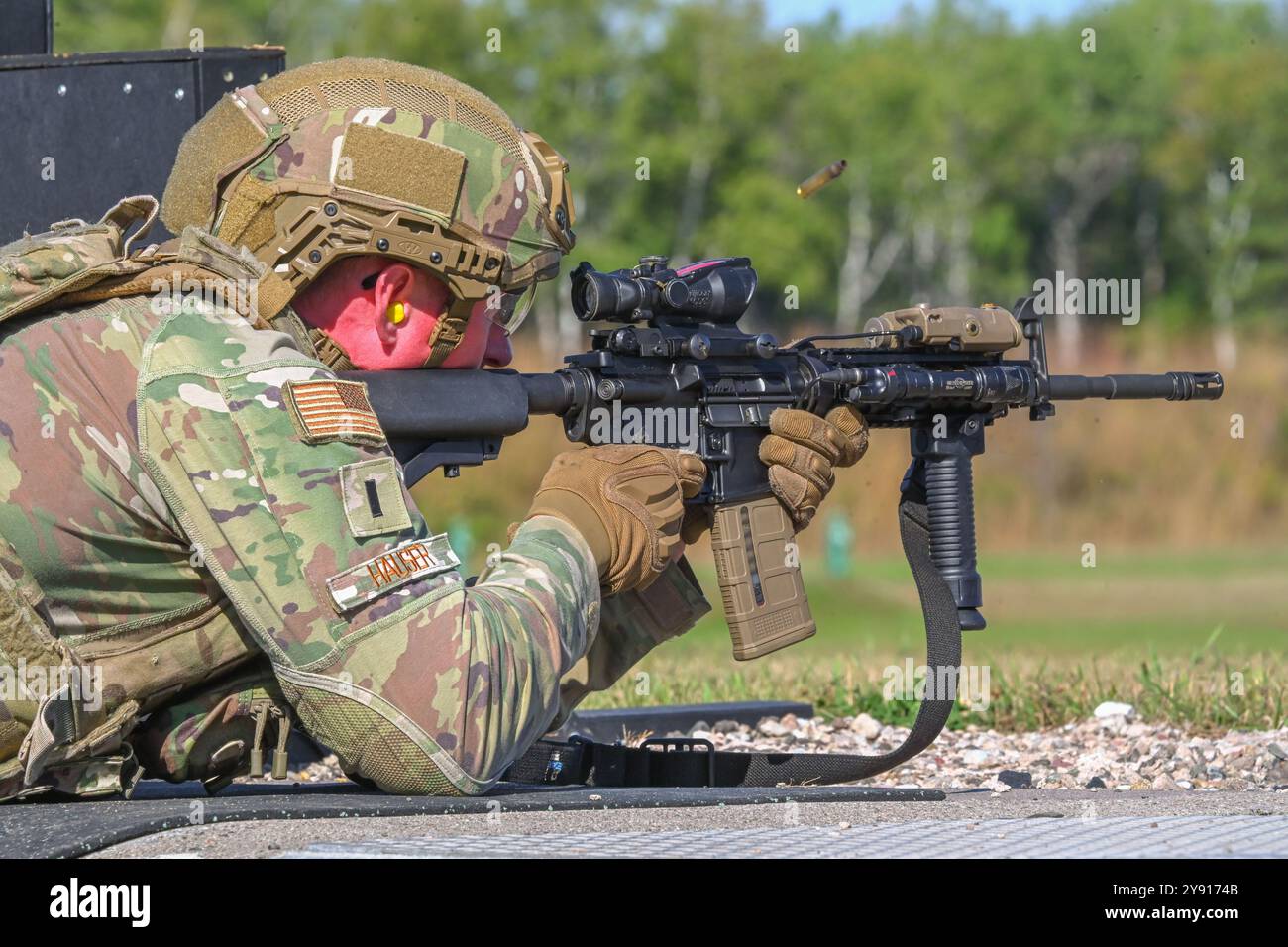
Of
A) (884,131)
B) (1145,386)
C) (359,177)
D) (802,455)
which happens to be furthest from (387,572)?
(884,131)

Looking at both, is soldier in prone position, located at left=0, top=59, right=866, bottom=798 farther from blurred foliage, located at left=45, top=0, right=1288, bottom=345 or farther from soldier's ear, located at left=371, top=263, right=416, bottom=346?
blurred foliage, located at left=45, top=0, right=1288, bottom=345

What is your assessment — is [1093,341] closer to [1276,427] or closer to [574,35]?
[574,35]

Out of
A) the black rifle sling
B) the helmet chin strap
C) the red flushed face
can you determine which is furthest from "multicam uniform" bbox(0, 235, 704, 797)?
the black rifle sling

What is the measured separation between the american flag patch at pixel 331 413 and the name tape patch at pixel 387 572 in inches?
8.5

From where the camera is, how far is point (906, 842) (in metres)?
3.33

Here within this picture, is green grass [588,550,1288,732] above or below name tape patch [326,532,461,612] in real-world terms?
below

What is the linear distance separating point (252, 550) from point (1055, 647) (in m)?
9.43

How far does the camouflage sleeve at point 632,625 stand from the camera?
4.66m

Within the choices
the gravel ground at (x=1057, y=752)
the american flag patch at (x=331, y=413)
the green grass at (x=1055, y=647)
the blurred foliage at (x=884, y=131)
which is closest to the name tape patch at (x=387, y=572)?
the american flag patch at (x=331, y=413)

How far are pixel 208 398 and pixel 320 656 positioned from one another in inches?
19.4

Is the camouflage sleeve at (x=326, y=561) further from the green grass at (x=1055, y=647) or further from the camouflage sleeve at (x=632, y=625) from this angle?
the green grass at (x=1055, y=647)

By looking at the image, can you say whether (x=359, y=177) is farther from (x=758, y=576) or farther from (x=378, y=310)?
(x=758, y=576)

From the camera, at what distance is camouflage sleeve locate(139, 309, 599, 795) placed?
345 cm

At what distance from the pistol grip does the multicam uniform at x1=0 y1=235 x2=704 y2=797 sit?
118 cm
